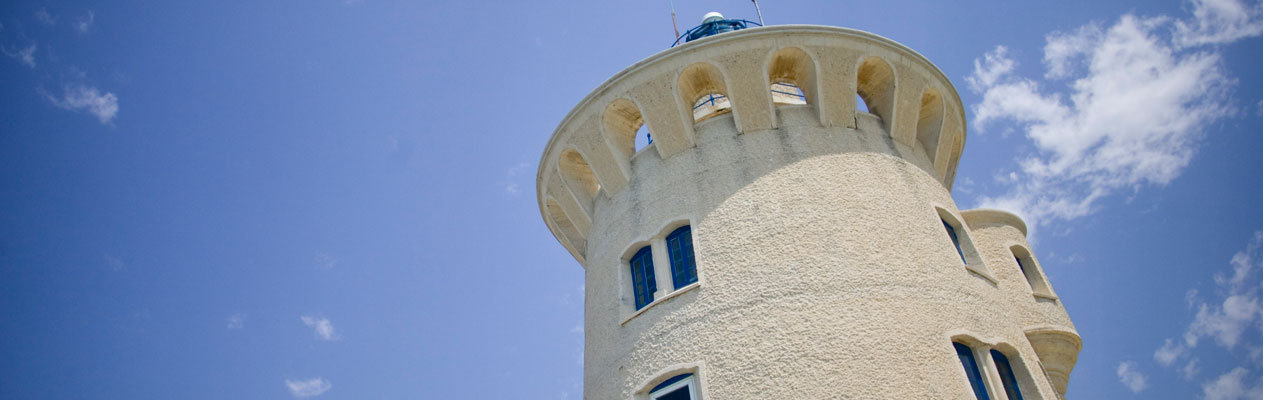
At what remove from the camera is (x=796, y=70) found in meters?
14.4

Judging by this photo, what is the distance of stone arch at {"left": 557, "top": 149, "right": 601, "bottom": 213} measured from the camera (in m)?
15.8

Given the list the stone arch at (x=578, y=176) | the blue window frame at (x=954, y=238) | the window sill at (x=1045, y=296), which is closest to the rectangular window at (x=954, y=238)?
the blue window frame at (x=954, y=238)

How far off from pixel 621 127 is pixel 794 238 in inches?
185

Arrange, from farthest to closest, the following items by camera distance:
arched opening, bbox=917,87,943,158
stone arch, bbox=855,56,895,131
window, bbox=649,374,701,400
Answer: arched opening, bbox=917,87,943,158 → stone arch, bbox=855,56,895,131 → window, bbox=649,374,701,400

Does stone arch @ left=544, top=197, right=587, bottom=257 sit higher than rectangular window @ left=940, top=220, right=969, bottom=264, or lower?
higher

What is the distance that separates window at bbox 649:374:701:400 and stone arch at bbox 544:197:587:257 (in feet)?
21.6

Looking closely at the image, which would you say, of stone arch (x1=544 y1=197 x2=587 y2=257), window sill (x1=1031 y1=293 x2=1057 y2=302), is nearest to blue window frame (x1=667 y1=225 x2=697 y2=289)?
stone arch (x1=544 y1=197 x2=587 y2=257)

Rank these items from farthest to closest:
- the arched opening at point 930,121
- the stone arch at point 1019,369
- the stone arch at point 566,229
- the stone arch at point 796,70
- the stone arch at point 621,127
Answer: the stone arch at point 566,229 < the arched opening at point 930,121 < the stone arch at point 621,127 < the stone arch at point 796,70 < the stone arch at point 1019,369

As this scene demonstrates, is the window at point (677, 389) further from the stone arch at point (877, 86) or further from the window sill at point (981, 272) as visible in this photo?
the stone arch at point (877, 86)

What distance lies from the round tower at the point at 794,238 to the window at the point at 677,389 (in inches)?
1.2

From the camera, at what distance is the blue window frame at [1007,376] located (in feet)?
36.4

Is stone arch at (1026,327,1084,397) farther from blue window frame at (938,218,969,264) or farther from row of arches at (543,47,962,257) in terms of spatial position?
row of arches at (543,47,962,257)

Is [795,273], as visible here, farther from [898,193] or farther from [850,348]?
[898,193]

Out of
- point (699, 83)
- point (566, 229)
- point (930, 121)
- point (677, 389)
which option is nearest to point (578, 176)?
point (566, 229)
